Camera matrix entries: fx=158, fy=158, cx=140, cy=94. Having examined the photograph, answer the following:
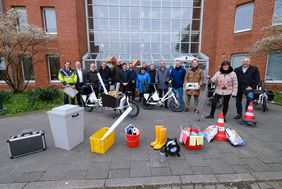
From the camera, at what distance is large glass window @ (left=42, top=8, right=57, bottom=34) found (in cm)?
1123

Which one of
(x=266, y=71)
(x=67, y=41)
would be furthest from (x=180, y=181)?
(x=67, y=41)

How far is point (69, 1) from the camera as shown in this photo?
1091 centimetres

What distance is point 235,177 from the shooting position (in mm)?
2480

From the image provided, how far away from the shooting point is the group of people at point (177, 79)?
15.4ft

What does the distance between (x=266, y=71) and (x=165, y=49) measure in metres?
8.01

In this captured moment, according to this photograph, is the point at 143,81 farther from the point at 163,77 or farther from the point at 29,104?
the point at 29,104

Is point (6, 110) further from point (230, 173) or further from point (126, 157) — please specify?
point (230, 173)

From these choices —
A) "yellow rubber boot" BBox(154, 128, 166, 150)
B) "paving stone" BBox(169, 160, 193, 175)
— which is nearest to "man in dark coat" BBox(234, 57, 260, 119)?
"yellow rubber boot" BBox(154, 128, 166, 150)

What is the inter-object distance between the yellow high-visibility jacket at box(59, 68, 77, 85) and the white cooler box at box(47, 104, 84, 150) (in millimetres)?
2907

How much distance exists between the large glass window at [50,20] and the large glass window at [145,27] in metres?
3.28

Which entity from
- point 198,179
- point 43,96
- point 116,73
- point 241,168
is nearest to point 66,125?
point 198,179

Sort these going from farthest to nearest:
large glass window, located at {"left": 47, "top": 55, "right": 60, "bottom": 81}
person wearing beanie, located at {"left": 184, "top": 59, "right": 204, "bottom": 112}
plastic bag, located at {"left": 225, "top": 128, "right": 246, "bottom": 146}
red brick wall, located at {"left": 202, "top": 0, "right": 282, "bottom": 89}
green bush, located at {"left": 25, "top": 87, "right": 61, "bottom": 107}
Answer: large glass window, located at {"left": 47, "top": 55, "right": 60, "bottom": 81}
red brick wall, located at {"left": 202, "top": 0, "right": 282, "bottom": 89}
green bush, located at {"left": 25, "top": 87, "right": 61, "bottom": 107}
person wearing beanie, located at {"left": 184, "top": 59, "right": 204, "bottom": 112}
plastic bag, located at {"left": 225, "top": 128, "right": 246, "bottom": 146}

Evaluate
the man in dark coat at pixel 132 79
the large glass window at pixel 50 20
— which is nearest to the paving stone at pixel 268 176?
the man in dark coat at pixel 132 79

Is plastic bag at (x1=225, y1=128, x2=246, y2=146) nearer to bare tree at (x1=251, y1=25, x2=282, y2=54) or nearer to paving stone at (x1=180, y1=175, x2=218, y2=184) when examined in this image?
paving stone at (x1=180, y1=175, x2=218, y2=184)
